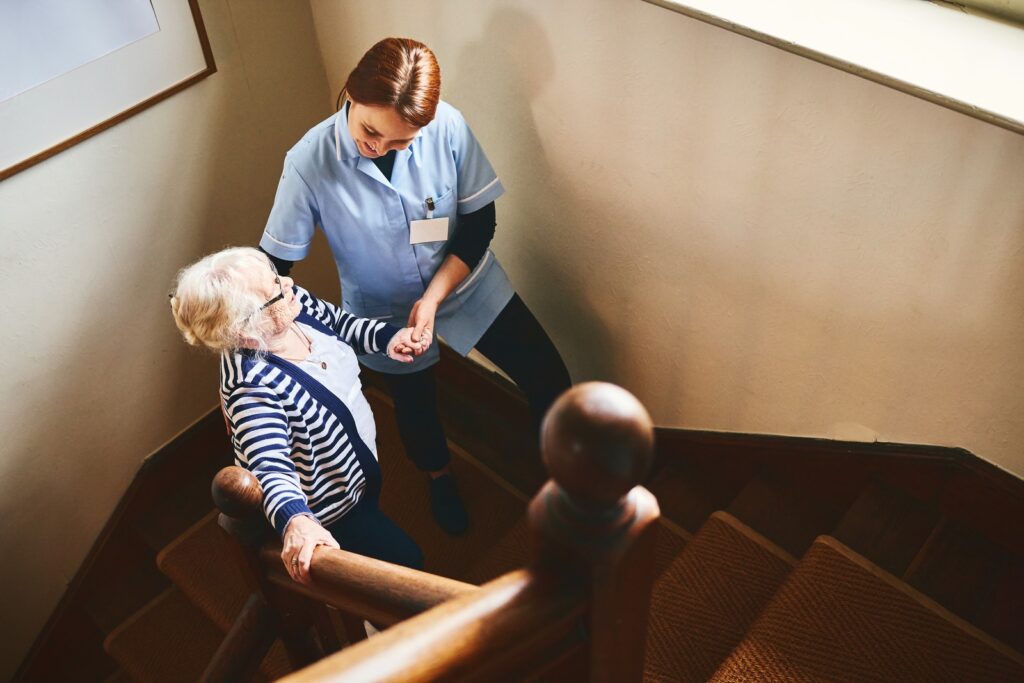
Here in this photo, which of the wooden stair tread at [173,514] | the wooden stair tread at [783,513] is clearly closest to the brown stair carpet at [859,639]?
the wooden stair tread at [783,513]

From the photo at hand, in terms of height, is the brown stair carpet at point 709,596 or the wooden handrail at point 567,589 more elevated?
the wooden handrail at point 567,589

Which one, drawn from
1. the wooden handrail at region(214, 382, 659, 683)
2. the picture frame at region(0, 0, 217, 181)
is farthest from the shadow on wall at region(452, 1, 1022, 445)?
the wooden handrail at region(214, 382, 659, 683)

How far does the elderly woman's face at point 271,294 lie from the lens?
5.69 feet

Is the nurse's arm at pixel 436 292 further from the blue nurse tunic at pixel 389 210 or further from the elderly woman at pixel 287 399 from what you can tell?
the elderly woman at pixel 287 399

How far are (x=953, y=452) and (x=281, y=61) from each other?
2164mm

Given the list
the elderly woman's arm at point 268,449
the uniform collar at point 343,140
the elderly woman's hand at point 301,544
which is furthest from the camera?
the uniform collar at point 343,140

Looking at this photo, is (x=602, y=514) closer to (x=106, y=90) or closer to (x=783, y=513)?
(x=783, y=513)

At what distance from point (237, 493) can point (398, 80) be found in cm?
88

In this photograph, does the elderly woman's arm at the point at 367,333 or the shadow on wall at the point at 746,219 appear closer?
the shadow on wall at the point at 746,219

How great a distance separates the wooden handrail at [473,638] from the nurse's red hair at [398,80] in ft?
3.89

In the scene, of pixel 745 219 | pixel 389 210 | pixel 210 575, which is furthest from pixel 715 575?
pixel 210 575

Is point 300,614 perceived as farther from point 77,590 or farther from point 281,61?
point 281,61

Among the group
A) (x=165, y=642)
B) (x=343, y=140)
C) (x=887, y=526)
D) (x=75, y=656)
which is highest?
(x=343, y=140)

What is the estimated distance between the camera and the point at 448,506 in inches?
107
